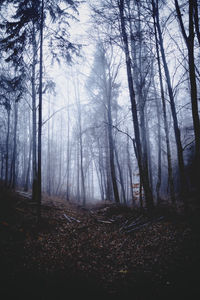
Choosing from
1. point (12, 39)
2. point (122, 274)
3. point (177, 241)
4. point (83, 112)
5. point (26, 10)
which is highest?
point (83, 112)

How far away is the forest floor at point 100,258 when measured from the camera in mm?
3002

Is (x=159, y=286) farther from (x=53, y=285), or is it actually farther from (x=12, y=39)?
(x=12, y=39)

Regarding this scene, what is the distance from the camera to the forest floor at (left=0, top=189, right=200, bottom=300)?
300 cm

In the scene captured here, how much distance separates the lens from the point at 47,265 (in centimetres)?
396

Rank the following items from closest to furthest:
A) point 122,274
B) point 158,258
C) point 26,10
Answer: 1. point 122,274
2. point 158,258
3. point 26,10

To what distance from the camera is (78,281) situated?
11.1ft

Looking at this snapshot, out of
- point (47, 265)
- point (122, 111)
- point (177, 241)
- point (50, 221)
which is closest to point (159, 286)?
point (177, 241)

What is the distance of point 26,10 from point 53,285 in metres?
10.1

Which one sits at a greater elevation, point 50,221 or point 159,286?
point 50,221

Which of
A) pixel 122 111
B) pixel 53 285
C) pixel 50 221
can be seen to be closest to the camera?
pixel 53 285

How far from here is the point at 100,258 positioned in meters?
4.46

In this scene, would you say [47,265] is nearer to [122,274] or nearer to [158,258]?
[122,274]

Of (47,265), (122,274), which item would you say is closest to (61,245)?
(47,265)

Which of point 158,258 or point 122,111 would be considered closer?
point 158,258
